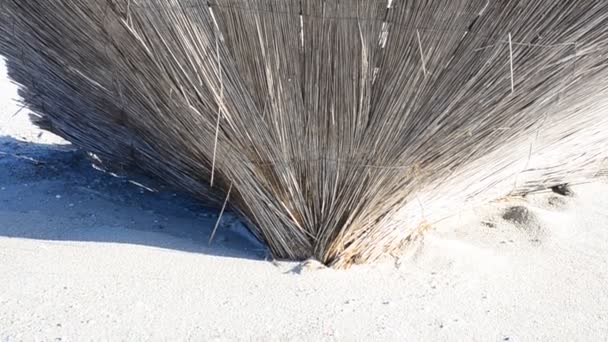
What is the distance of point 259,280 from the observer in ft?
9.15

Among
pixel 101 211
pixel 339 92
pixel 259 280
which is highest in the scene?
pixel 339 92

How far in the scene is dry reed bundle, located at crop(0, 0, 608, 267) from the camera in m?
2.58

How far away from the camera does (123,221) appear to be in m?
3.27

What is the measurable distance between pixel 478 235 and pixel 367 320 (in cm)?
93

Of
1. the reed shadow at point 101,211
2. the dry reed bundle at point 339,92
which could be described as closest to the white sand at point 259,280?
the reed shadow at point 101,211

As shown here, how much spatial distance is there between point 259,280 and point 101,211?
3.06 ft

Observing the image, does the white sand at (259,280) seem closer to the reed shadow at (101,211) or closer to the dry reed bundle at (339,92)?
the reed shadow at (101,211)

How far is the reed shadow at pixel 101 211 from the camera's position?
3.08 meters

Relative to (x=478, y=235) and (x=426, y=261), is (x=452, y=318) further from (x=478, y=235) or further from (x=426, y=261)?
(x=478, y=235)

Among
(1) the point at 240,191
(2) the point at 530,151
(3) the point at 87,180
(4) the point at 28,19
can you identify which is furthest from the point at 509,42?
(3) the point at 87,180

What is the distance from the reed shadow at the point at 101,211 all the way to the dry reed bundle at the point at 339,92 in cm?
19

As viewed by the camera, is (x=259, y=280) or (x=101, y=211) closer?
(x=259, y=280)

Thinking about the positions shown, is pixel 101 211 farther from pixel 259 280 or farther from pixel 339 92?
pixel 339 92

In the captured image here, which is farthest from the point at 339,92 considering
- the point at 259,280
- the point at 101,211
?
the point at 101,211
